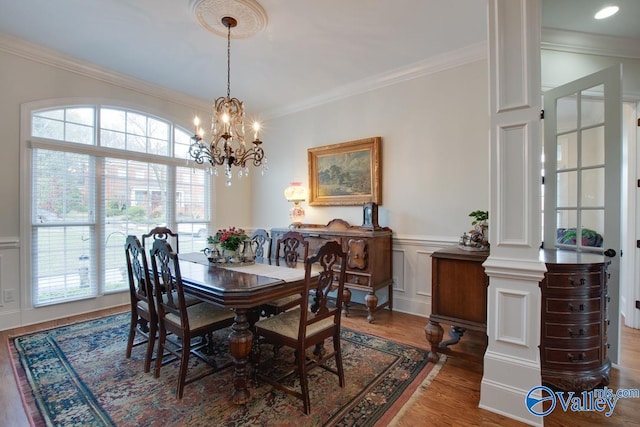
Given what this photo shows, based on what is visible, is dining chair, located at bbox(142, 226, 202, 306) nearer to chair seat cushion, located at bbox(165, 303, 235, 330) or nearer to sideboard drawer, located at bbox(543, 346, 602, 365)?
chair seat cushion, located at bbox(165, 303, 235, 330)

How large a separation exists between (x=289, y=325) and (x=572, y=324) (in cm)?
190

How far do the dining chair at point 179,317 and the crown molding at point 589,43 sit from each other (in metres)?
3.79

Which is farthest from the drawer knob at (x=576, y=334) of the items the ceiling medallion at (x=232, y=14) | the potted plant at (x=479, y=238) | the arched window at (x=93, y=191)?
the arched window at (x=93, y=191)

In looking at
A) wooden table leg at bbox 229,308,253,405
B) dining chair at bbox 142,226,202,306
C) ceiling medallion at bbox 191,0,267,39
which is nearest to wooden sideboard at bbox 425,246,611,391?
wooden table leg at bbox 229,308,253,405

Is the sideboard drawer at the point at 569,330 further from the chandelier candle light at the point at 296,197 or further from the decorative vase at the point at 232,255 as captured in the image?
the chandelier candle light at the point at 296,197

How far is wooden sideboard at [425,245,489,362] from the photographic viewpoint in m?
2.25

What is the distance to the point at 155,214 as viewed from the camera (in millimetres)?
4180

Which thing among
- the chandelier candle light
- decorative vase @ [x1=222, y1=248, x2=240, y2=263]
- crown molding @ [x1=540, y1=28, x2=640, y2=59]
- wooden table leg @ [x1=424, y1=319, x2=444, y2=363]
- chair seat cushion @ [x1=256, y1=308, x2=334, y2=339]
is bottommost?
wooden table leg @ [x1=424, y1=319, x2=444, y2=363]

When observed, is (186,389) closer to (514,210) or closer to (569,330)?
(514,210)

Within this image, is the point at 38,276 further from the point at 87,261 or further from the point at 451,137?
the point at 451,137

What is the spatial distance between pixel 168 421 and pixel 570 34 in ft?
14.7

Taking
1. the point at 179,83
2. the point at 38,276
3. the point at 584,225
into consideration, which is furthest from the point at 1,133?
the point at 584,225

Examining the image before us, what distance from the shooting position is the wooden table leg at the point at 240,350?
1860 millimetres

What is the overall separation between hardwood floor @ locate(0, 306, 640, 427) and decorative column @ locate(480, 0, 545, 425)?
0.15 meters
